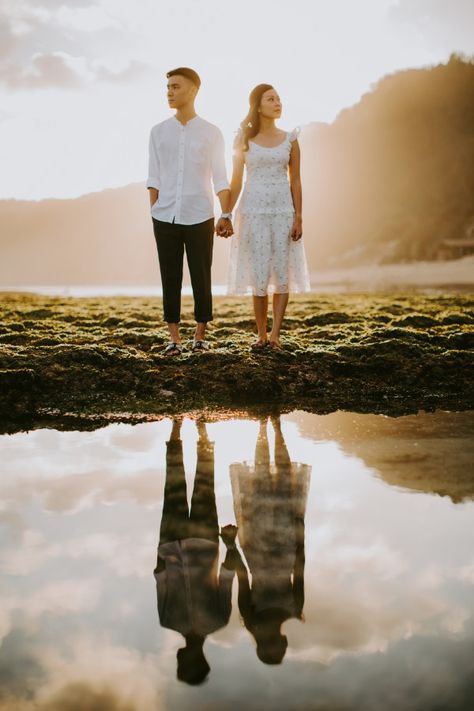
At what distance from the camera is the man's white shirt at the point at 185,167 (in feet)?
20.7

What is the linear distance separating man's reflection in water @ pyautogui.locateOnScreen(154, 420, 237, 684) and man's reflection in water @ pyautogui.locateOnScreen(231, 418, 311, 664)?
80 mm

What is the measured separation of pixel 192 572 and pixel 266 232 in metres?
4.94

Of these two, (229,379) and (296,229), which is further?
(296,229)

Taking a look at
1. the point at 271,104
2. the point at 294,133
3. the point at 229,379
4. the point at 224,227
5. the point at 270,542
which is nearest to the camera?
the point at 270,542

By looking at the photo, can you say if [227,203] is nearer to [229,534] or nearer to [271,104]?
[271,104]

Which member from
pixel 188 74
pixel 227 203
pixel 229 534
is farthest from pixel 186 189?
pixel 229 534

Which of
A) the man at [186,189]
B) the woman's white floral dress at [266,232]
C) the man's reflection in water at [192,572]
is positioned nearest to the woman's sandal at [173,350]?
the man at [186,189]

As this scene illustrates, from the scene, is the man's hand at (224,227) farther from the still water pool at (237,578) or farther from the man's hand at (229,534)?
the man's hand at (229,534)

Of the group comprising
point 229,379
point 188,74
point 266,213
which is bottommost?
point 229,379

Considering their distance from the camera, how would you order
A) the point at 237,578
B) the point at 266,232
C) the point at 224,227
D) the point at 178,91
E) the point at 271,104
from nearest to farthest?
the point at 237,578 → the point at 178,91 → the point at 271,104 → the point at 224,227 → the point at 266,232

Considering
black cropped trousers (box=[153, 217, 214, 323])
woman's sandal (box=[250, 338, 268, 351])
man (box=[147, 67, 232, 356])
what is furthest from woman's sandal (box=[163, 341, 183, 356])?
woman's sandal (box=[250, 338, 268, 351])

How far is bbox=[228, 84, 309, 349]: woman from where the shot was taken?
6.52 m

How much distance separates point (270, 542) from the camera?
Result: 254 centimetres

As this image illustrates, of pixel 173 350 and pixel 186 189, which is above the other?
pixel 186 189
